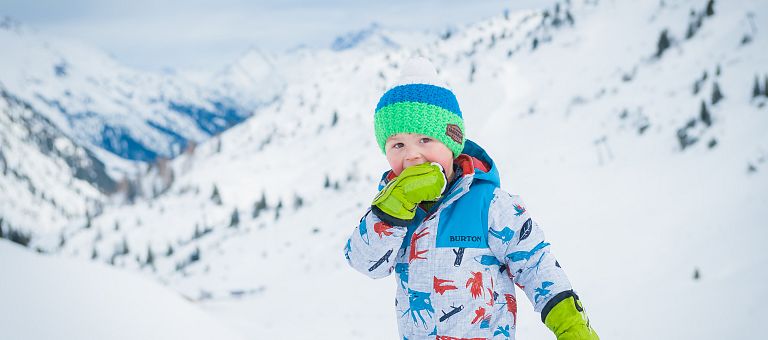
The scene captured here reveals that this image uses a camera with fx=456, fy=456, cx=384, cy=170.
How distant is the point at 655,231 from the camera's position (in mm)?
8258

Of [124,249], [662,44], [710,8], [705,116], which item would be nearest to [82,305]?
[705,116]

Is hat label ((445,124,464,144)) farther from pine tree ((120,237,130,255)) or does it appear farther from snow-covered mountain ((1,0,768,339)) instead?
pine tree ((120,237,130,255))

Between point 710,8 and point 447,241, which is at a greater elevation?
point 710,8

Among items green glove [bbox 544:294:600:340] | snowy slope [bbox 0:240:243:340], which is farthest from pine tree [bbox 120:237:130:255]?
green glove [bbox 544:294:600:340]

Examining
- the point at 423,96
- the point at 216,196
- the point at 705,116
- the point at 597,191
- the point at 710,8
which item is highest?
the point at 216,196

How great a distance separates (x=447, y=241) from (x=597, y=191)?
10.2 metres

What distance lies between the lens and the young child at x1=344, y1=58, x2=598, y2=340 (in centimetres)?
179

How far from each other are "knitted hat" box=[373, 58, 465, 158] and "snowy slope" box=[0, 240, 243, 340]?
8.35ft

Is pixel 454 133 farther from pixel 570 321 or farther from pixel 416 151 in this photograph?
pixel 570 321

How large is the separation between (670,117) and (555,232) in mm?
6174

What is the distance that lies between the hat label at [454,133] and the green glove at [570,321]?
78 cm

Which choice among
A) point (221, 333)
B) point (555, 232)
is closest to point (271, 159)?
point (555, 232)

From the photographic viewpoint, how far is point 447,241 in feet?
6.18

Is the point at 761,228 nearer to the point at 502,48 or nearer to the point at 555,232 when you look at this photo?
the point at 555,232
